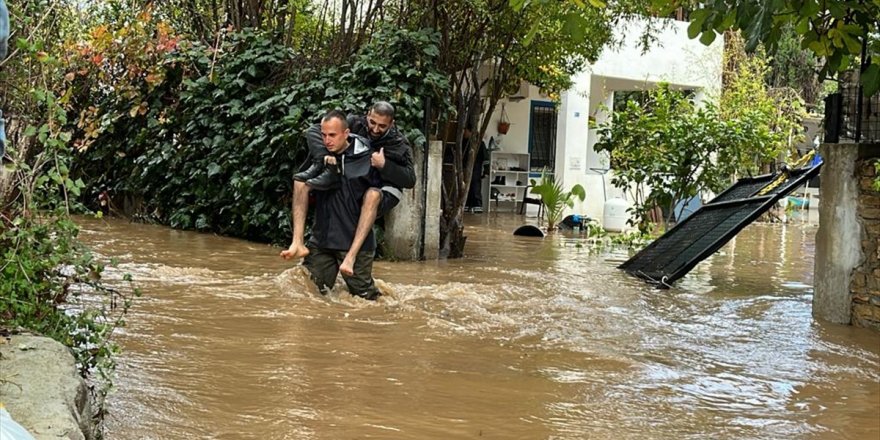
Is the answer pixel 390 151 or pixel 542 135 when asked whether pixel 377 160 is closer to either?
pixel 390 151

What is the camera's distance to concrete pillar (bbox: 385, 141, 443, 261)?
1176cm

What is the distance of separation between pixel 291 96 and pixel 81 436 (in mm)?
9649

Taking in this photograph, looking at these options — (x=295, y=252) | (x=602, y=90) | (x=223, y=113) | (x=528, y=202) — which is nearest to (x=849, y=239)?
(x=295, y=252)

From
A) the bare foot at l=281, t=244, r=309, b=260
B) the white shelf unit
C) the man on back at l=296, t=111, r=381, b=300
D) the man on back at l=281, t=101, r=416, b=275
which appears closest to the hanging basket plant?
the white shelf unit

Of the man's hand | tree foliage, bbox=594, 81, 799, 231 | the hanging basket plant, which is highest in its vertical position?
the hanging basket plant

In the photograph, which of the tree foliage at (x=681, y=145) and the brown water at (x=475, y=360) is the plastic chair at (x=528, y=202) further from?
the brown water at (x=475, y=360)

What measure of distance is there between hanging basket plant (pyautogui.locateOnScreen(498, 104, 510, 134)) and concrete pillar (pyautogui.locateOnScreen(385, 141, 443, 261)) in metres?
11.8

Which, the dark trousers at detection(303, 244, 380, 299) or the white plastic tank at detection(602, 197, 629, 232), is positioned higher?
the white plastic tank at detection(602, 197, 629, 232)

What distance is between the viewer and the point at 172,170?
14250 millimetres

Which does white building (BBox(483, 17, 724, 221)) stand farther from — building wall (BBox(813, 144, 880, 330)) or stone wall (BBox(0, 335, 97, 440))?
stone wall (BBox(0, 335, 97, 440))

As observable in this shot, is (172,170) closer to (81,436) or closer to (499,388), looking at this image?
(499,388)

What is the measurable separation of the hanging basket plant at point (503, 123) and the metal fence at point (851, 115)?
1485 centimetres

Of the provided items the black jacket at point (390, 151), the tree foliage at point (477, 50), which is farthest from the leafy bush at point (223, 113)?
the black jacket at point (390, 151)

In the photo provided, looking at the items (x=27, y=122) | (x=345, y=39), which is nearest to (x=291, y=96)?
(x=345, y=39)
